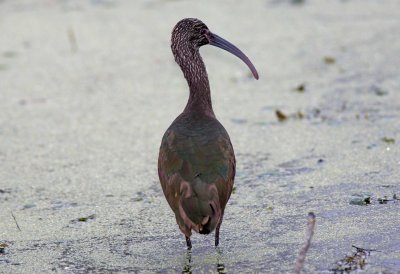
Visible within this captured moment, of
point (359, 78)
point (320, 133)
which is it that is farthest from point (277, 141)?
point (359, 78)

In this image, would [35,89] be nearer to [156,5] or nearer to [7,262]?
[156,5]

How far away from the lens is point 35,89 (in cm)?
718

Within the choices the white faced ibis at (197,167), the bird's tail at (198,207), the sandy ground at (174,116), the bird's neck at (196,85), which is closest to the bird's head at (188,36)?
the bird's neck at (196,85)

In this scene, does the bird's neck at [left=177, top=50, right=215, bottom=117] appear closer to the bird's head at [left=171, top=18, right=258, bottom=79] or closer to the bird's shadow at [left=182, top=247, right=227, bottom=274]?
the bird's head at [left=171, top=18, right=258, bottom=79]

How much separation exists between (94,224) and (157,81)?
2.84 m

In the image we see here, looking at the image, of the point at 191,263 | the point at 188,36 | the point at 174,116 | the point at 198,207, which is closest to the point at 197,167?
the point at 198,207

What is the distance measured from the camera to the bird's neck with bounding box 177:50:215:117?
453cm

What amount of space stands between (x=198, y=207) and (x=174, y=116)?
2.62 meters

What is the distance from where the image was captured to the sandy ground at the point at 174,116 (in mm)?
4156

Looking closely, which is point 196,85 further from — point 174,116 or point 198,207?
point 174,116

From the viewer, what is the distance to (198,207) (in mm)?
3812

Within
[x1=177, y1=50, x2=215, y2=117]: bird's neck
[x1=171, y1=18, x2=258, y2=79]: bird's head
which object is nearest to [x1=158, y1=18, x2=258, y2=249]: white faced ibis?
[x1=177, y1=50, x2=215, y2=117]: bird's neck

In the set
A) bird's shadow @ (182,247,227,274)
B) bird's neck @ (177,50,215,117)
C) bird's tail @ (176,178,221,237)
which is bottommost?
bird's shadow @ (182,247,227,274)

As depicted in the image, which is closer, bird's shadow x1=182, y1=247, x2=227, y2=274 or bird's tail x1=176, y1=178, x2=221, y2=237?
bird's tail x1=176, y1=178, x2=221, y2=237
